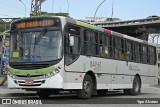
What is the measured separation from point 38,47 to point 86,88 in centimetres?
269

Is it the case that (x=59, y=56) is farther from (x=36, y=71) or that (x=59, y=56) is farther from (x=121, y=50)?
(x=121, y=50)

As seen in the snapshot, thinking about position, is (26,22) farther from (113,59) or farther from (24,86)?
(113,59)

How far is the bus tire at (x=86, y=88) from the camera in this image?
48.4ft

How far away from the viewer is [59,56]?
13.7 m

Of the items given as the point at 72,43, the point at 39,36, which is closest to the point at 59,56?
the point at 72,43

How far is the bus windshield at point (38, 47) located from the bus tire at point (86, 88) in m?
1.89

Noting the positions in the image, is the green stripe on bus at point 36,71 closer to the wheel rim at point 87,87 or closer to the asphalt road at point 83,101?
the asphalt road at point 83,101

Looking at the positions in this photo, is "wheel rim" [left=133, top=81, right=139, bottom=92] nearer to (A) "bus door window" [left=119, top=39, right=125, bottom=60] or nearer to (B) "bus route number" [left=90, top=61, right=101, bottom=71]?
(A) "bus door window" [left=119, top=39, right=125, bottom=60]

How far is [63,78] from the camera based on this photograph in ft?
44.8

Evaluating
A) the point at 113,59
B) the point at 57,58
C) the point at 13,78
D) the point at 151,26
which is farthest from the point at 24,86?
the point at 151,26

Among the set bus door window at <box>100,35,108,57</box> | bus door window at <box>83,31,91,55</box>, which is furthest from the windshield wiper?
bus door window at <box>100,35,108,57</box>

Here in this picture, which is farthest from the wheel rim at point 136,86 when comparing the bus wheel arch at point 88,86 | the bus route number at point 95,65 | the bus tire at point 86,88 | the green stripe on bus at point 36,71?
the green stripe on bus at point 36,71

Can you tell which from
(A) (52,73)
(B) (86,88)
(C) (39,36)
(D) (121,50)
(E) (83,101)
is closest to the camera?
(A) (52,73)

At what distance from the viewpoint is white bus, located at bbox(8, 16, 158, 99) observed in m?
13.7
